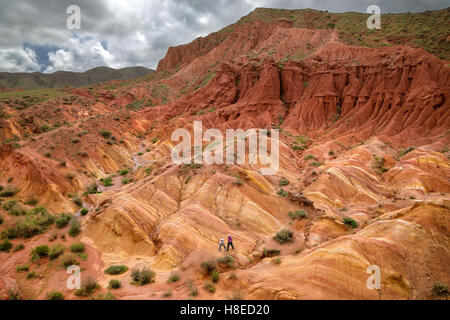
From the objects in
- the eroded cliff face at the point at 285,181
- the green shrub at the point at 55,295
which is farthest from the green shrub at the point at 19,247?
the green shrub at the point at 55,295

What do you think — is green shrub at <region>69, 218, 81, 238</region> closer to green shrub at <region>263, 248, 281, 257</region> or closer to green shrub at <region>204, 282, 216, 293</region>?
green shrub at <region>204, 282, 216, 293</region>

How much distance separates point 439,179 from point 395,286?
22.2 metres

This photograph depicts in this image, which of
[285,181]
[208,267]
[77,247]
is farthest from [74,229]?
[285,181]

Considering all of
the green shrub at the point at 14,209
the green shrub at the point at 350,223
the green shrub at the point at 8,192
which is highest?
the green shrub at the point at 8,192

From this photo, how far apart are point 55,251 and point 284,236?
13423 mm

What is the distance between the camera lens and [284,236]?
14695mm

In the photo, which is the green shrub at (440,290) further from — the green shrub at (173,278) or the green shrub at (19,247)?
the green shrub at (19,247)

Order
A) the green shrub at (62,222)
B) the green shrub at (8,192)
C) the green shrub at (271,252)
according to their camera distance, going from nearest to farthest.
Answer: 1. the green shrub at (271,252)
2. the green shrub at (62,222)
3. the green shrub at (8,192)

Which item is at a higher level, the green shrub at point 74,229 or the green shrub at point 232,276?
the green shrub at point 74,229

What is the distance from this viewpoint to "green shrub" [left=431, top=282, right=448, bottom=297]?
8.08 metres

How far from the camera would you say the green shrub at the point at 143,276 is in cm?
1097

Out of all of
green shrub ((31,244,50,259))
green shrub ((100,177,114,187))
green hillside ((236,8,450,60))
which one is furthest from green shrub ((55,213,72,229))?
green hillside ((236,8,450,60))

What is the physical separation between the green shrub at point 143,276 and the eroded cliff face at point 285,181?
499mm
